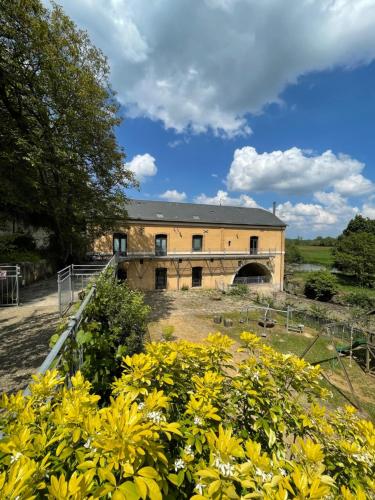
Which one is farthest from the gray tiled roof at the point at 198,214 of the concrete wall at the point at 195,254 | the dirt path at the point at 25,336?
the dirt path at the point at 25,336

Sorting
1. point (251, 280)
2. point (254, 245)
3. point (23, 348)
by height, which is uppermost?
point (254, 245)

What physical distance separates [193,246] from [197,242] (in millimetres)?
636

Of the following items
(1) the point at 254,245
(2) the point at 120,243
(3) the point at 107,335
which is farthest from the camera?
(1) the point at 254,245

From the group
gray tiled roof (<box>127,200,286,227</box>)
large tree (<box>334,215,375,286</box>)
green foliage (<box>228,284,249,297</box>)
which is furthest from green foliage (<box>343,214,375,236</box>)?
green foliage (<box>228,284,249,297</box>)

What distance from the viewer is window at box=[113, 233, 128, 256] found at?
21438 millimetres

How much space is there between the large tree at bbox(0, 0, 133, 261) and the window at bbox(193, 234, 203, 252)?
43.9 feet

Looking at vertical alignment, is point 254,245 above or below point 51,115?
below

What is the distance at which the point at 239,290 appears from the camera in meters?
22.8

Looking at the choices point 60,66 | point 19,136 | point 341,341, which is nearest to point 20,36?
point 60,66

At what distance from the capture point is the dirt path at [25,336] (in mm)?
3757

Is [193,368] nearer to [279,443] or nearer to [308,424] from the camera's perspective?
[279,443]

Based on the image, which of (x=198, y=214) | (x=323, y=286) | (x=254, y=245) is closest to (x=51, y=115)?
(x=198, y=214)

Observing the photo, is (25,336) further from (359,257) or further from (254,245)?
(359,257)

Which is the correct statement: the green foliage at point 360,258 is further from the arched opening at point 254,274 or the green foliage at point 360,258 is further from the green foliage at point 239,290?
the green foliage at point 239,290
